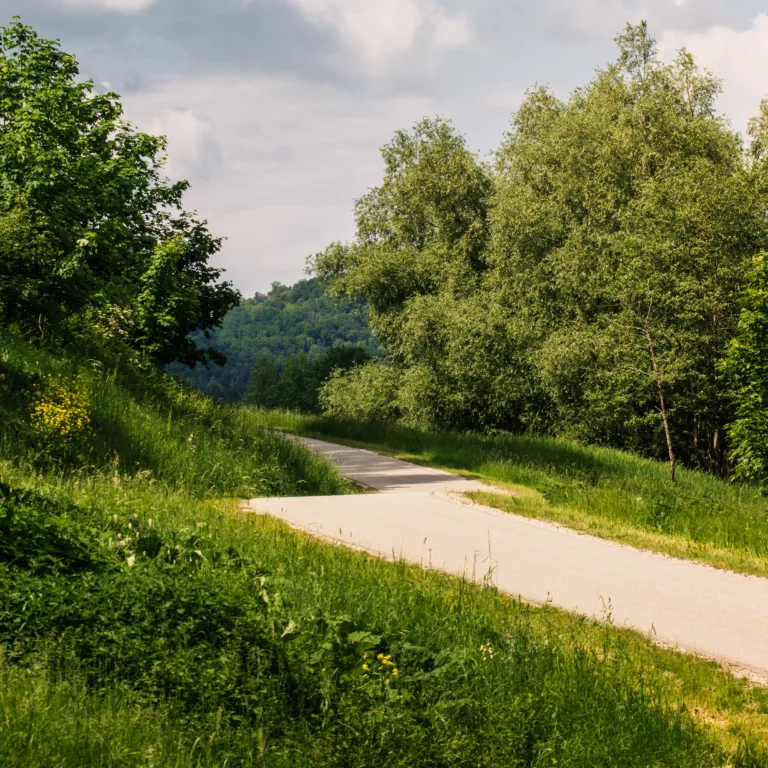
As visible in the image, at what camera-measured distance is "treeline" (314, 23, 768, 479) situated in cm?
2397

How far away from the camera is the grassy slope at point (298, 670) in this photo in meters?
3.71

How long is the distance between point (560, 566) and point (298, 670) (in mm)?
4126

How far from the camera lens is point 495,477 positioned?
51.3ft

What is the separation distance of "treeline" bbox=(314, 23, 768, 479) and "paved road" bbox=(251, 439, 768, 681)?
9.71 m

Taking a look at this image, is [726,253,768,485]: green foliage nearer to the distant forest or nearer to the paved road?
the paved road

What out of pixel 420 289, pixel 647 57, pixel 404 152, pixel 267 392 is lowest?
pixel 267 392

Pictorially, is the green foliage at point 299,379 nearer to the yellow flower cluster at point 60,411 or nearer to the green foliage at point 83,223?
the green foliage at point 83,223

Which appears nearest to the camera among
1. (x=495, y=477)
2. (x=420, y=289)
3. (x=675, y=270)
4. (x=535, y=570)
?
(x=535, y=570)

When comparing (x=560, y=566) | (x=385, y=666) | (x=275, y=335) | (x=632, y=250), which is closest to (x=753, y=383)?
(x=632, y=250)

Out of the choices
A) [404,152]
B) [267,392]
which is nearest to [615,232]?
[404,152]

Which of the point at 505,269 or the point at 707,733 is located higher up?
the point at 505,269

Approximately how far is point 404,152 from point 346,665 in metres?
35.2

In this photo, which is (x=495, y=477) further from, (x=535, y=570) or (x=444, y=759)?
(x=444, y=759)

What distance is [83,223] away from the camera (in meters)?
23.2
